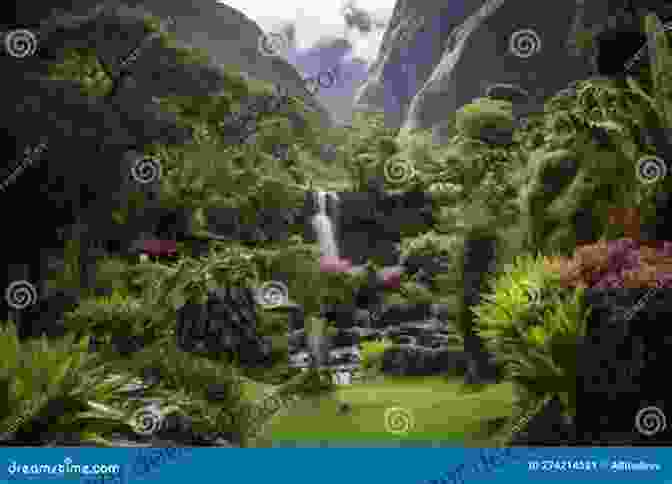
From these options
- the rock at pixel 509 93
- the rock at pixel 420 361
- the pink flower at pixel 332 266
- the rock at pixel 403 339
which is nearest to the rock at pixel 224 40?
the rock at pixel 509 93

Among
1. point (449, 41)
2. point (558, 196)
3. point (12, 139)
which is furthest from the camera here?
point (449, 41)

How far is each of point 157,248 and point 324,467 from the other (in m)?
7.23

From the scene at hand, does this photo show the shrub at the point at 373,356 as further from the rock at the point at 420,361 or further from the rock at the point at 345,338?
the rock at the point at 345,338

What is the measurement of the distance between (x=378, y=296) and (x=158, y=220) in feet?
16.1

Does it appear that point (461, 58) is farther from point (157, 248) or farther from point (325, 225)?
point (157, 248)

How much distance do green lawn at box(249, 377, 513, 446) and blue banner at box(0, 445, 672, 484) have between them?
2.39 ft

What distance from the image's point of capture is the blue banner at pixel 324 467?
5.72 m

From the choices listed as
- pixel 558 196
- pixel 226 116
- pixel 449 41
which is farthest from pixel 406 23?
pixel 558 196

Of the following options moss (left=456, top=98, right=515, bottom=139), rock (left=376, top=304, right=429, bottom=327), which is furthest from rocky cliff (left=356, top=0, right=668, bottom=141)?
rock (left=376, top=304, right=429, bottom=327)

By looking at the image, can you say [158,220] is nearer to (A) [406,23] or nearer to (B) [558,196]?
(B) [558,196]

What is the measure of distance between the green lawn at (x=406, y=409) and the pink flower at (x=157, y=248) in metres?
5.48

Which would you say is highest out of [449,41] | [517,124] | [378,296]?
[449,41]

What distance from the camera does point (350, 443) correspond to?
723 cm

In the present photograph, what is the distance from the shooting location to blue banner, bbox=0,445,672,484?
572 centimetres
